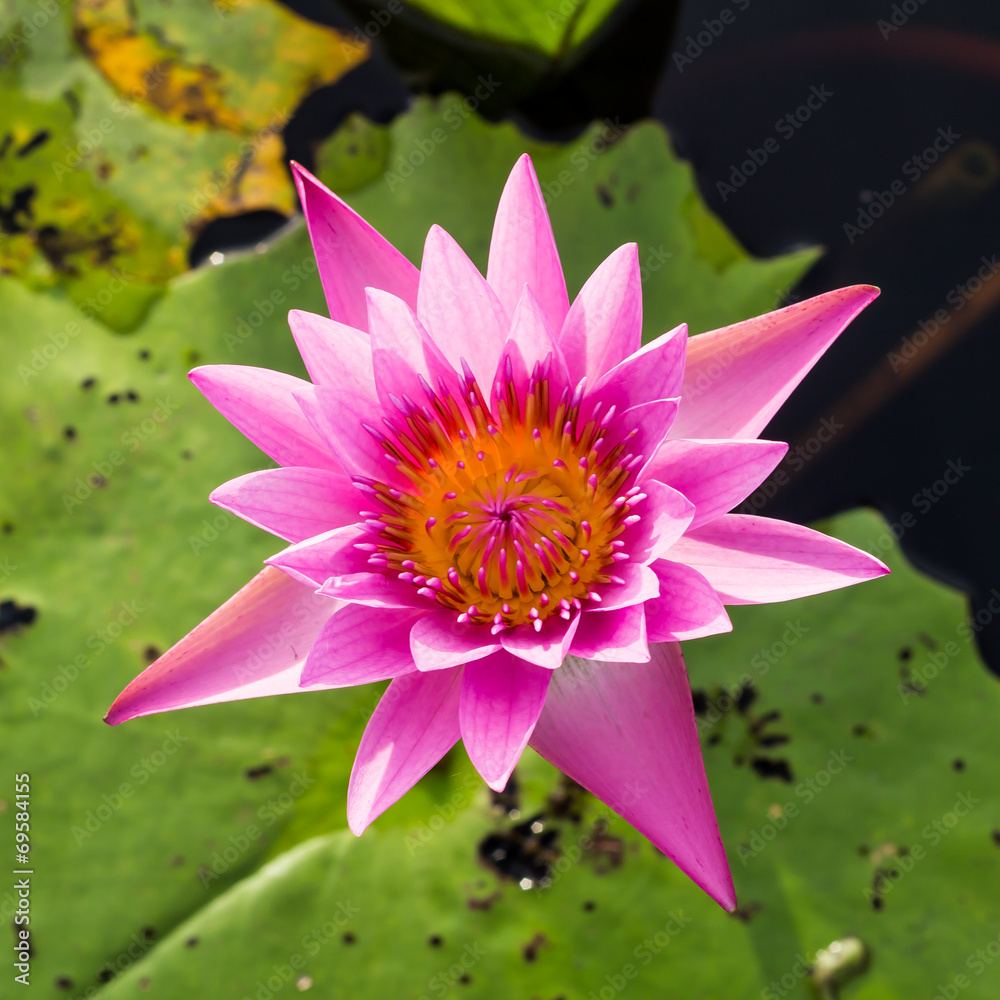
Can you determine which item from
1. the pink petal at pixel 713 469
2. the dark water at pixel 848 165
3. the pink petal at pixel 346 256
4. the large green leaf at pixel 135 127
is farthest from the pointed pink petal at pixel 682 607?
the large green leaf at pixel 135 127

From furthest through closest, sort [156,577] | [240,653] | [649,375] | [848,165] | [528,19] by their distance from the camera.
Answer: [848,165] < [528,19] < [156,577] < [240,653] < [649,375]

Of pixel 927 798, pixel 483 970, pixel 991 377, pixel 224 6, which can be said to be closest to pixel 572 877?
pixel 483 970

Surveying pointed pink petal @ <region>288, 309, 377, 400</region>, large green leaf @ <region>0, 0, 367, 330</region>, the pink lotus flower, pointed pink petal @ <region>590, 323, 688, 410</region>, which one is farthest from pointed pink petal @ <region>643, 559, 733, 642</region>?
large green leaf @ <region>0, 0, 367, 330</region>

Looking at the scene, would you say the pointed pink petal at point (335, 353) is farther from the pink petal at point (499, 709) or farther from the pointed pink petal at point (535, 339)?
the pink petal at point (499, 709)

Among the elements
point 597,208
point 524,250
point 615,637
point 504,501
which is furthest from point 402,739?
point 597,208

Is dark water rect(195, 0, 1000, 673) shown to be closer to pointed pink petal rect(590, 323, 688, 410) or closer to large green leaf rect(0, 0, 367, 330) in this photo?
large green leaf rect(0, 0, 367, 330)

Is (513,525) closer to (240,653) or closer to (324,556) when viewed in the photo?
(324,556)

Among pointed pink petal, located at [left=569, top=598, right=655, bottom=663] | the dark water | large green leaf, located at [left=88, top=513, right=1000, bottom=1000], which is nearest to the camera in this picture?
pointed pink petal, located at [left=569, top=598, right=655, bottom=663]
